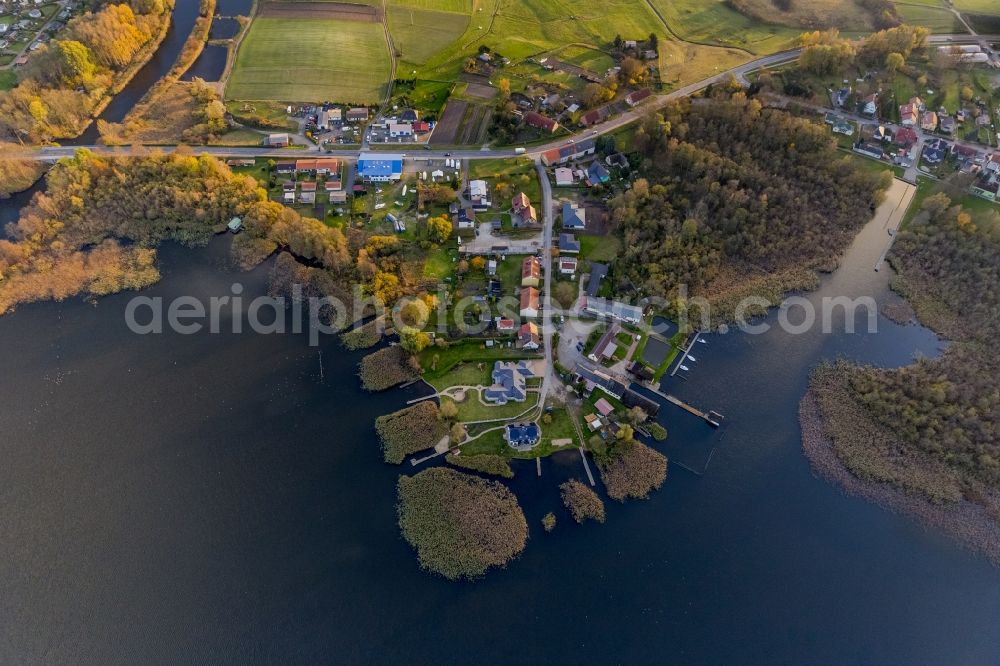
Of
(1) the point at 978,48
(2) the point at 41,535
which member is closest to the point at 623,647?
(2) the point at 41,535

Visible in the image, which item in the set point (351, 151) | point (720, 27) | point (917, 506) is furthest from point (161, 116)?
point (917, 506)

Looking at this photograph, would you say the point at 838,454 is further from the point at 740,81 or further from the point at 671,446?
the point at 740,81

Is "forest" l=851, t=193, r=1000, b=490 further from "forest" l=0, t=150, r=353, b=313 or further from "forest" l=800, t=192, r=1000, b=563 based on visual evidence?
"forest" l=0, t=150, r=353, b=313

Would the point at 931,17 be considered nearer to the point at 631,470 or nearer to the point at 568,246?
the point at 568,246

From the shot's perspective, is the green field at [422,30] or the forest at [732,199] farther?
the green field at [422,30]

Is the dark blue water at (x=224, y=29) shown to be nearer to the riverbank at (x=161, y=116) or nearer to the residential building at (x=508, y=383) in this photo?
the riverbank at (x=161, y=116)

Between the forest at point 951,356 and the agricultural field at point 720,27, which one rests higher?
the agricultural field at point 720,27

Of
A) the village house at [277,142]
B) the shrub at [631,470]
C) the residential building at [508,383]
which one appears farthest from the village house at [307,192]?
the shrub at [631,470]
